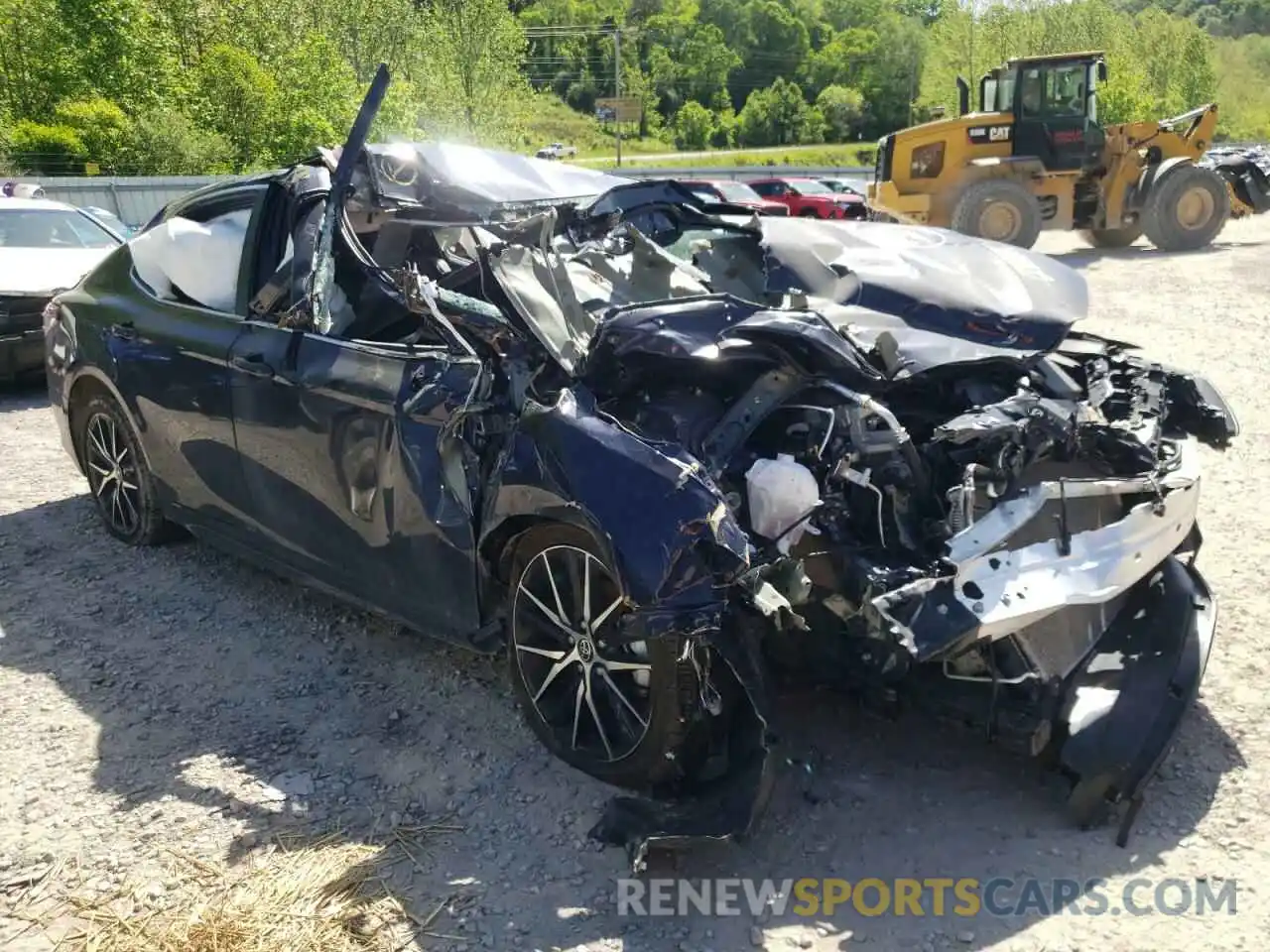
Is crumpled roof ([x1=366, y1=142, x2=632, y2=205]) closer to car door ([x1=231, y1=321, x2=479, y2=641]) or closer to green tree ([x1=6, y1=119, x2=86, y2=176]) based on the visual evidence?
car door ([x1=231, y1=321, x2=479, y2=641])

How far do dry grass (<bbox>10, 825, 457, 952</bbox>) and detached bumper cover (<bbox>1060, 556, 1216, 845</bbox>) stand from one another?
1801 millimetres

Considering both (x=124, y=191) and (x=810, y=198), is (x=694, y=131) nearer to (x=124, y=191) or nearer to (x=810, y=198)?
(x=810, y=198)

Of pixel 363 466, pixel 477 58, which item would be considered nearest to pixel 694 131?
pixel 477 58

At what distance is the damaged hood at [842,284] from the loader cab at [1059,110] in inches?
488

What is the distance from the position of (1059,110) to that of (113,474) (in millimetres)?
14477

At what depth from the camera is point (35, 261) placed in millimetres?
8750

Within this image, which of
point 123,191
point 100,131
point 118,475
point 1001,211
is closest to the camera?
point 118,475

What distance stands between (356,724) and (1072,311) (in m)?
2.92

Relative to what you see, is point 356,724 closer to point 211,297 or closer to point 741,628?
point 741,628

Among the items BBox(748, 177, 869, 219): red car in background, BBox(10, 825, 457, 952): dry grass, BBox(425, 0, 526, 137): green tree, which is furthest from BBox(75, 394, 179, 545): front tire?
BBox(425, 0, 526, 137): green tree

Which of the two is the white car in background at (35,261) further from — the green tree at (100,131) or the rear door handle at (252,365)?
the green tree at (100,131)

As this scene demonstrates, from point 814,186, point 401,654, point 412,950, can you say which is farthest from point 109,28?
point 412,950

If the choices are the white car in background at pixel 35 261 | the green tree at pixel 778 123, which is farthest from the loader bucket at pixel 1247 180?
the green tree at pixel 778 123

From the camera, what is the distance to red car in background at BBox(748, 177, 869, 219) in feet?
74.9
